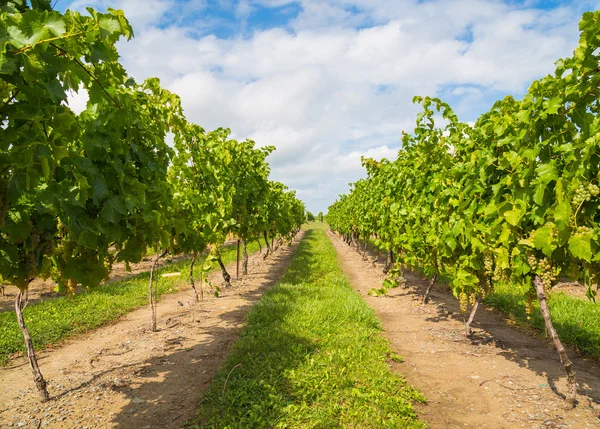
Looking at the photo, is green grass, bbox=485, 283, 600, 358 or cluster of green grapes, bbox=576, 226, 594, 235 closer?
cluster of green grapes, bbox=576, 226, 594, 235

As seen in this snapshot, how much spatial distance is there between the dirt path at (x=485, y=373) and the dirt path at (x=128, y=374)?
3.22 meters

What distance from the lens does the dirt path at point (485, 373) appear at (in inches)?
170

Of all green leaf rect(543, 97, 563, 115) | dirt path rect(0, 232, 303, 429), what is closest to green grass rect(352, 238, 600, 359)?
green leaf rect(543, 97, 563, 115)

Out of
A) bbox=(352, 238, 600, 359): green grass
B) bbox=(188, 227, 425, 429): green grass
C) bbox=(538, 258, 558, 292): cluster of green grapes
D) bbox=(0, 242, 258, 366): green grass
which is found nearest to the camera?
bbox=(538, 258, 558, 292): cluster of green grapes

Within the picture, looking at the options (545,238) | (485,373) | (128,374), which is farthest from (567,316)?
(128,374)

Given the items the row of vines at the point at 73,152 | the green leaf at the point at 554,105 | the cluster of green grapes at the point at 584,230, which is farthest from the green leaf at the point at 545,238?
the row of vines at the point at 73,152

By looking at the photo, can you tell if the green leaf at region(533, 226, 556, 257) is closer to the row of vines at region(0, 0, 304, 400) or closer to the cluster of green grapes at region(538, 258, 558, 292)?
the cluster of green grapes at region(538, 258, 558, 292)

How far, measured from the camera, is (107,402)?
4.73 meters

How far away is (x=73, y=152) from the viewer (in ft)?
9.32

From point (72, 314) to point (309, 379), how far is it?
6757 mm

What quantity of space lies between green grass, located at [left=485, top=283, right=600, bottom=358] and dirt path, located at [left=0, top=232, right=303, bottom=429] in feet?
17.0

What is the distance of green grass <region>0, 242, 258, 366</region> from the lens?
7.10 m

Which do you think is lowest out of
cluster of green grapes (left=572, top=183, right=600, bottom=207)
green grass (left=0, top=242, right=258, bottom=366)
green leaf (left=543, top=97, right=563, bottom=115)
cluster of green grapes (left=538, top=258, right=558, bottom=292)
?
green grass (left=0, top=242, right=258, bottom=366)

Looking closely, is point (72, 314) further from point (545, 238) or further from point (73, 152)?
point (545, 238)
